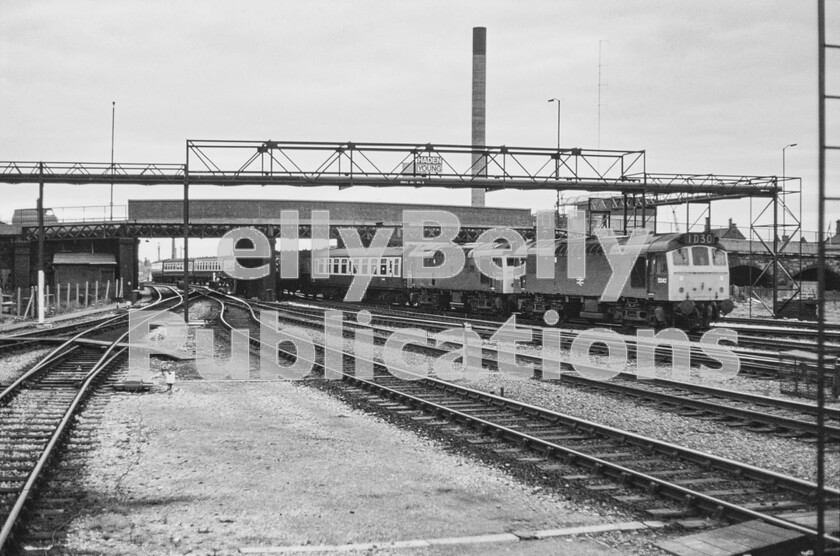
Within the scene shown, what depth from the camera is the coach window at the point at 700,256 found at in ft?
76.3

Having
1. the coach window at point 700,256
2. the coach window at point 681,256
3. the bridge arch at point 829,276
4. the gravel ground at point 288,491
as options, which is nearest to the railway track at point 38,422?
the gravel ground at point 288,491

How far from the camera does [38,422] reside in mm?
11031

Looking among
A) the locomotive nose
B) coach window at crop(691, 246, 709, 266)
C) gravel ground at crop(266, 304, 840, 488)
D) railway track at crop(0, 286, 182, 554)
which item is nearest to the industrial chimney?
coach window at crop(691, 246, 709, 266)

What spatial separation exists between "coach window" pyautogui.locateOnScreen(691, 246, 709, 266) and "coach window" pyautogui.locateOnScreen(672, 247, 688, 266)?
1.06 ft

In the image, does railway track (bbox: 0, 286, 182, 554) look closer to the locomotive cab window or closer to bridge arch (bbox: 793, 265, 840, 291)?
the locomotive cab window

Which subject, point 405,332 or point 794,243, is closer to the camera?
point 405,332

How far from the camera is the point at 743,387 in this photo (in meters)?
14.3

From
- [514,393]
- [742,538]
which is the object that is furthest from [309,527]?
[514,393]

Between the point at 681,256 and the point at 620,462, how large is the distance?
50.8 ft

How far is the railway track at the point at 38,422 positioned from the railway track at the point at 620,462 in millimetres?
4757

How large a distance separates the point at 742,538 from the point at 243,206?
2454 inches

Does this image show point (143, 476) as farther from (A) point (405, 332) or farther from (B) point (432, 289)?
(B) point (432, 289)

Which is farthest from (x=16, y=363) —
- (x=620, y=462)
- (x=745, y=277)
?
(x=745, y=277)

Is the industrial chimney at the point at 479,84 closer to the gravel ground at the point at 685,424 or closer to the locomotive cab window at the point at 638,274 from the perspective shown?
the locomotive cab window at the point at 638,274
